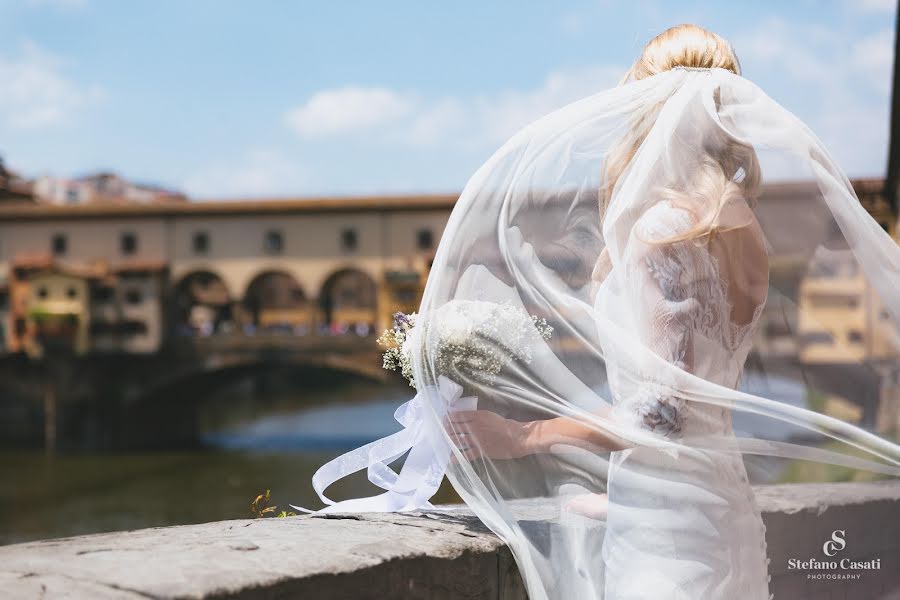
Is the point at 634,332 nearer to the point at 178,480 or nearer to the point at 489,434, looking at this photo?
the point at 489,434

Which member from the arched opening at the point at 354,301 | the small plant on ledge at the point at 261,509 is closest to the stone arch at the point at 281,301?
the arched opening at the point at 354,301

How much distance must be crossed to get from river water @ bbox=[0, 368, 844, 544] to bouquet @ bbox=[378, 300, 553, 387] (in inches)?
502

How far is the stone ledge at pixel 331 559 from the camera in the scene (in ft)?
5.01

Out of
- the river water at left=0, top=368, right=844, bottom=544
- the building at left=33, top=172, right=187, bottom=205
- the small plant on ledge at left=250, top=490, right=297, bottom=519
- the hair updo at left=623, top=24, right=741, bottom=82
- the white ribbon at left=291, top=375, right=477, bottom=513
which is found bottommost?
the river water at left=0, top=368, right=844, bottom=544

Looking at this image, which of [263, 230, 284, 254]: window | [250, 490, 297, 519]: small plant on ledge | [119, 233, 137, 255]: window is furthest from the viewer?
[119, 233, 137, 255]: window

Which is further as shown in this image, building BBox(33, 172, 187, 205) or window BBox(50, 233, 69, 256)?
building BBox(33, 172, 187, 205)

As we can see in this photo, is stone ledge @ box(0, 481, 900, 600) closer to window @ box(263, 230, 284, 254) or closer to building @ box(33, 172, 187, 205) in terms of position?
window @ box(263, 230, 284, 254)

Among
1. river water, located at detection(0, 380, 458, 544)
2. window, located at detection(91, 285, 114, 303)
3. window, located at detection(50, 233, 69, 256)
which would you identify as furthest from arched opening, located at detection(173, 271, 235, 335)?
river water, located at detection(0, 380, 458, 544)

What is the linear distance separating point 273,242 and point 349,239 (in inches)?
107

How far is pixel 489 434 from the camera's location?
194 cm

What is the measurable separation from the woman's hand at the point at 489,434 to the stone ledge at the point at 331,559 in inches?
8.2

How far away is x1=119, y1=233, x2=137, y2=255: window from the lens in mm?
33719

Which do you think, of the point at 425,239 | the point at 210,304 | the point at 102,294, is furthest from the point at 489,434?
the point at 210,304

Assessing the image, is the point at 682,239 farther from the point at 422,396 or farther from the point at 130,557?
the point at 130,557
